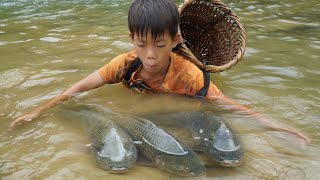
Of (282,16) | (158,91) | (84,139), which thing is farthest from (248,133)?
(282,16)

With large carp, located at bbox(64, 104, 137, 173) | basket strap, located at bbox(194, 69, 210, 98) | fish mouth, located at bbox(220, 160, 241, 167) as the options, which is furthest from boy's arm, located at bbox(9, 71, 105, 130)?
fish mouth, located at bbox(220, 160, 241, 167)

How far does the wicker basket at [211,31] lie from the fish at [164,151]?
1564mm

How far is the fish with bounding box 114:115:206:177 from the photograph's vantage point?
7.49 feet

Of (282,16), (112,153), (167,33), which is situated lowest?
(282,16)

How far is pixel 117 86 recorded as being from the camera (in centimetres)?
387

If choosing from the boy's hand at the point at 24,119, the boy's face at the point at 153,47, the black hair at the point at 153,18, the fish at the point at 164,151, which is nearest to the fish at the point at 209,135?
the fish at the point at 164,151

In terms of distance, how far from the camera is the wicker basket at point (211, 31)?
13.7ft

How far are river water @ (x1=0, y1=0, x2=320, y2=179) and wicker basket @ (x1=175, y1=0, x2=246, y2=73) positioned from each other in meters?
0.24

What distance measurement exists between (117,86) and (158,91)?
1.78 ft

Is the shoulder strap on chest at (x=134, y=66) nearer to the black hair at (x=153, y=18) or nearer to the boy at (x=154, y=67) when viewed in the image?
the boy at (x=154, y=67)

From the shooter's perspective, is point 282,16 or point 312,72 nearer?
point 312,72

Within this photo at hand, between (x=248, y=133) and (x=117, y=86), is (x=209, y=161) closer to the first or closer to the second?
(x=248, y=133)

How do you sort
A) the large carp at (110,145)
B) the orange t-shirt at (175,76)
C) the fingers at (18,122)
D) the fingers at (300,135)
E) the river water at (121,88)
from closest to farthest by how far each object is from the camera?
the large carp at (110,145)
the river water at (121,88)
the fingers at (300,135)
the fingers at (18,122)
the orange t-shirt at (175,76)

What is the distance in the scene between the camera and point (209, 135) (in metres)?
2.61
